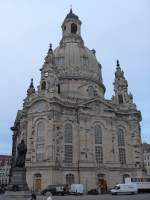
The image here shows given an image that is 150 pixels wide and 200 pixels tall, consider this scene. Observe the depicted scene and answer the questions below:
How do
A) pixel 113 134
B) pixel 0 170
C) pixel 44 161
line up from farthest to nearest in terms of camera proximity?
pixel 0 170, pixel 113 134, pixel 44 161

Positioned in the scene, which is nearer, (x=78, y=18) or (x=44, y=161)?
(x=44, y=161)

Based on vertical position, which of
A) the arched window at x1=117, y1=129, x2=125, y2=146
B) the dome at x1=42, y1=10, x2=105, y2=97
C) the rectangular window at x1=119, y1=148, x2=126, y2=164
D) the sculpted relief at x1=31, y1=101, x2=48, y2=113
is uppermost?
the dome at x1=42, y1=10, x2=105, y2=97

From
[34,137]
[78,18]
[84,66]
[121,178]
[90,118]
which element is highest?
[78,18]

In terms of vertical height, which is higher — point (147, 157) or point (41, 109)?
point (41, 109)

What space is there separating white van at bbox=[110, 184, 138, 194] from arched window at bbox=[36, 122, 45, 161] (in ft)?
44.9

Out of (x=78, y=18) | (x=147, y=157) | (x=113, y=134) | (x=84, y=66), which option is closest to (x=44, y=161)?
(x=113, y=134)

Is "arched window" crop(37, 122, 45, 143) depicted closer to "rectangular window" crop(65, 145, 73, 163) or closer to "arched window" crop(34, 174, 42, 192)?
"rectangular window" crop(65, 145, 73, 163)

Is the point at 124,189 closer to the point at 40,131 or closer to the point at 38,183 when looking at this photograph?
the point at 38,183

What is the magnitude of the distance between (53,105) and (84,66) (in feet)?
54.5

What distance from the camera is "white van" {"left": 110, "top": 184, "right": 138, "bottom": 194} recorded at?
1709 inches

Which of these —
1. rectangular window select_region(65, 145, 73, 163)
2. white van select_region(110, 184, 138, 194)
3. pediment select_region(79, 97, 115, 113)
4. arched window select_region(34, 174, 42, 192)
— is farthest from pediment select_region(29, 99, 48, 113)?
white van select_region(110, 184, 138, 194)

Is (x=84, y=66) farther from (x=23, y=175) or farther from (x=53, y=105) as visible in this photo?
(x=23, y=175)

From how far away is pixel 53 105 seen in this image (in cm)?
5272

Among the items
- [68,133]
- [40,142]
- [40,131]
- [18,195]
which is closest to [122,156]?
[68,133]
